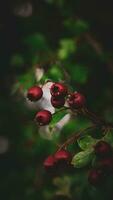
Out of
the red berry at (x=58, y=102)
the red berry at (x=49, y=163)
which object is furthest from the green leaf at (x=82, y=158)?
the red berry at (x=58, y=102)

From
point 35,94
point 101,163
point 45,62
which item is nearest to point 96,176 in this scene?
point 101,163

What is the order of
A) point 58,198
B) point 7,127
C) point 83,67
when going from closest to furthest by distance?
point 58,198, point 83,67, point 7,127

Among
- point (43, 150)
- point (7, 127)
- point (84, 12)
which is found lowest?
point (7, 127)

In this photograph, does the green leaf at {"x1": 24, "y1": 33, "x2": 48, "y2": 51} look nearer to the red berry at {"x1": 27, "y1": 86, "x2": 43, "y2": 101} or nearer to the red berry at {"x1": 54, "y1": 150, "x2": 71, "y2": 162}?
the red berry at {"x1": 27, "y1": 86, "x2": 43, "y2": 101}

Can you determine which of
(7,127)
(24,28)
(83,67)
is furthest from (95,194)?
(7,127)

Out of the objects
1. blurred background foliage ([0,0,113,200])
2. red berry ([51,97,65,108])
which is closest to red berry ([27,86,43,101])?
red berry ([51,97,65,108])

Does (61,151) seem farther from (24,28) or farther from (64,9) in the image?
(24,28)
